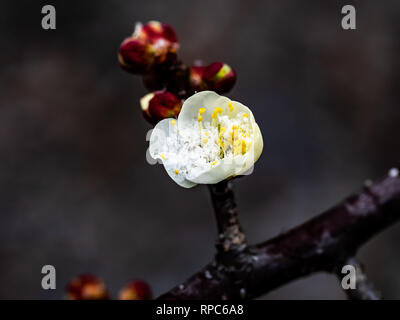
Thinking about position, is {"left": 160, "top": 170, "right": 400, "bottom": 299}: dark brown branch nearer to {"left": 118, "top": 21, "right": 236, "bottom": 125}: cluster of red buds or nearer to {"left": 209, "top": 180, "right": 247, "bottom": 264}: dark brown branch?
{"left": 209, "top": 180, "right": 247, "bottom": 264}: dark brown branch

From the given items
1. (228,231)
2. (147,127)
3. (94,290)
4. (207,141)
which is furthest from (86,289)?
(147,127)

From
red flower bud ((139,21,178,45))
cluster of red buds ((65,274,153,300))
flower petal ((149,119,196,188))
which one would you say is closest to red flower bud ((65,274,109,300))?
cluster of red buds ((65,274,153,300))

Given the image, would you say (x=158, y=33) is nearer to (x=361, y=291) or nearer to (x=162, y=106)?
(x=162, y=106)

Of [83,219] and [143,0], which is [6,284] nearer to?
[83,219]

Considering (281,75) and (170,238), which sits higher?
(281,75)

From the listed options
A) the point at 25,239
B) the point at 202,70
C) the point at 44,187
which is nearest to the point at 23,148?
the point at 44,187
